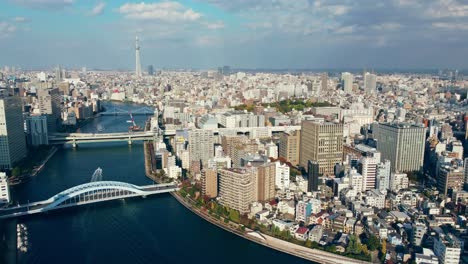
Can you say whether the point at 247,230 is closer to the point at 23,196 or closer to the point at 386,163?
the point at 386,163

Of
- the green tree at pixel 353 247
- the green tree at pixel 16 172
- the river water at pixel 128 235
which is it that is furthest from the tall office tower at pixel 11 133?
the green tree at pixel 353 247

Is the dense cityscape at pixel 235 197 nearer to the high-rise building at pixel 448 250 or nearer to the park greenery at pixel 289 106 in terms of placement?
the high-rise building at pixel 448 250

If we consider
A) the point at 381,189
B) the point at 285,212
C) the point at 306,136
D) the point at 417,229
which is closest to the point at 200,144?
the point at 306,136

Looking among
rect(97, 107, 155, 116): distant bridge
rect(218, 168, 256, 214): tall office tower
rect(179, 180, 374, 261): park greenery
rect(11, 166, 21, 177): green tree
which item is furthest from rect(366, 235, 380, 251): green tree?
rect(97, 107, 155, 116): distant bridge

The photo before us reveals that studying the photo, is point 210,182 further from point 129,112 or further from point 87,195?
point 129,112

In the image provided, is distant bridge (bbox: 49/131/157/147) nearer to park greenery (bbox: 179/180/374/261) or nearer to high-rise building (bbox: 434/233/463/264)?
park greenery (bbox: 179/180/374/261)

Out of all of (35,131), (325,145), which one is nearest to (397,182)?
(325,145)
